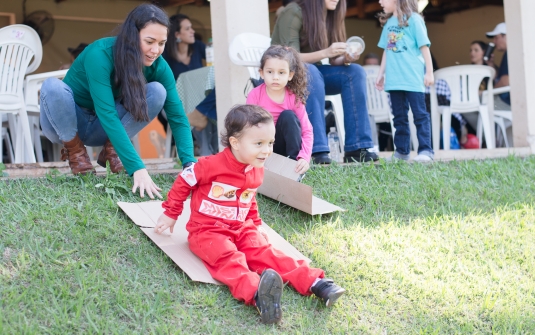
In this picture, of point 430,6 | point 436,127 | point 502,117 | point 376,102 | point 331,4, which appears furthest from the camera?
point 430,6

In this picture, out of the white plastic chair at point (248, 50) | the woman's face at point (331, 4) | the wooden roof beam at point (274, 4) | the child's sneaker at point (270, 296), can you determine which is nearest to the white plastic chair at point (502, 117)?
the woman's face at point (331, 4)

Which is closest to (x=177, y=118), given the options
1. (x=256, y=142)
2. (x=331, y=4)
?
(x=256, y=142)

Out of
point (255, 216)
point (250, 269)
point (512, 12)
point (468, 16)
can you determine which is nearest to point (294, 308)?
point (250, 269)

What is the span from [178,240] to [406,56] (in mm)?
2548

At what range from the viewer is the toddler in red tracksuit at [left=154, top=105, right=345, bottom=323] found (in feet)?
8.92

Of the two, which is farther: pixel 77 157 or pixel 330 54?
pixel 330 54

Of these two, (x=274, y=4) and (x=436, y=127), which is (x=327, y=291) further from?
(x=274, y=4)

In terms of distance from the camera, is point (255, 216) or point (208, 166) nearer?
point (208, 166)

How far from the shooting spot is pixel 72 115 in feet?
11.7

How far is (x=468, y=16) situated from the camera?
11.8 metres

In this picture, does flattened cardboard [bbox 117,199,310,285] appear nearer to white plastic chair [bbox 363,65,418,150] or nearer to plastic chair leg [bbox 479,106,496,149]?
white plastic chair [bbox 363,65,418,150]

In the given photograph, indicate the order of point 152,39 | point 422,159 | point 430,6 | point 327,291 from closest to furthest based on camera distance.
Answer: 1. point 327,291
2. point 152,39
3. point 422,159
4. point 430,6

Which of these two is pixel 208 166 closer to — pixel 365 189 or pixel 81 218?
pixel 81 218

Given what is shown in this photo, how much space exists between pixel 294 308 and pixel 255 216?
529 mm
